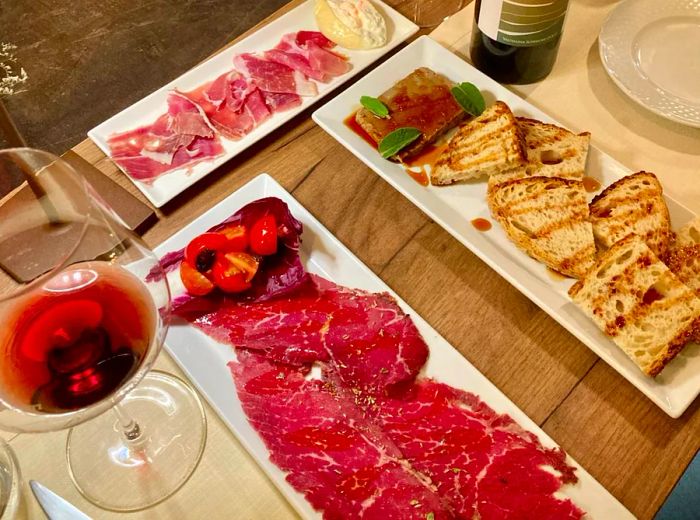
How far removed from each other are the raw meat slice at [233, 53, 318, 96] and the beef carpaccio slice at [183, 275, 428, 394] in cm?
55

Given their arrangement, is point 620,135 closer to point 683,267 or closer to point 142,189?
point 683,267

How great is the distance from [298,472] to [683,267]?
0.81 metres

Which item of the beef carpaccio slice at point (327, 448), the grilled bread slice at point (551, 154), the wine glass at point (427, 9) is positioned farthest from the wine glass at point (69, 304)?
the wine glass at point (427, 9)

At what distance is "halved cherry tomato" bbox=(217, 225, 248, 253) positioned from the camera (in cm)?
122

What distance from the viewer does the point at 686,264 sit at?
1.17 meters

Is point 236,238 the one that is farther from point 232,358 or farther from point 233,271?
point 232,358

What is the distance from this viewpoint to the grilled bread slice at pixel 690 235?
1.20 m

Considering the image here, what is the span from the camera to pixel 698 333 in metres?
1.07

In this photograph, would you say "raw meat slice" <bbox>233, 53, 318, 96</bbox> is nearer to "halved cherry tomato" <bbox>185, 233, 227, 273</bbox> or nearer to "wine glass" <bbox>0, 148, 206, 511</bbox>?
"halved cherry tomato" <bbox>185, 233, 227, 273</bbox>

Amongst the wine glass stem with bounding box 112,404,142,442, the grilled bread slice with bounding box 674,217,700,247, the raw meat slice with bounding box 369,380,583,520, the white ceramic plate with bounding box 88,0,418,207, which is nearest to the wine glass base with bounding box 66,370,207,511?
the wine glass stem with bounding box 112,404,142,442

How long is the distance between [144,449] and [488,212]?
2.74 feet

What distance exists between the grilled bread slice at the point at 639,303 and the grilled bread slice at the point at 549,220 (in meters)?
0.06

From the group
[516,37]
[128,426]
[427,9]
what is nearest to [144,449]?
[128,426]

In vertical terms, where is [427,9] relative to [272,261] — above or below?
above
